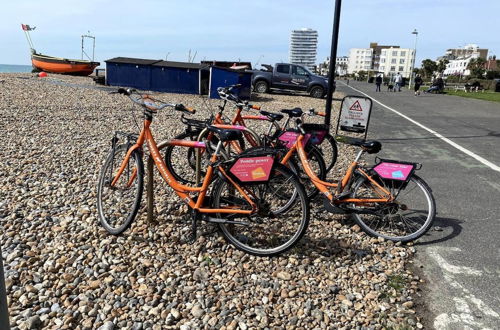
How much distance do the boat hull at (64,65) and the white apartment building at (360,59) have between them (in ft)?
471

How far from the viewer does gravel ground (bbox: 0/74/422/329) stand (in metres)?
2.69

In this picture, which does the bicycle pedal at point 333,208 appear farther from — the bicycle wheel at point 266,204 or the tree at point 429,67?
the tree at point 429,67

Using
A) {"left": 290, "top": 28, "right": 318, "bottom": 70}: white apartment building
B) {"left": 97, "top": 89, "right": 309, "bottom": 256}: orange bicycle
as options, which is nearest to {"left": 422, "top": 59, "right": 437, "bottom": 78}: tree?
{"left": 97, "top": 89, "right": 309, "bottom": 256}: orange bicycle

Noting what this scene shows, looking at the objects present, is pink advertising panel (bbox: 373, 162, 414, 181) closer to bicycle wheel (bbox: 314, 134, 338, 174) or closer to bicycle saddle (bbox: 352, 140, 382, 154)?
bicycle saddle (bbox: 352, 140, 382, 154)

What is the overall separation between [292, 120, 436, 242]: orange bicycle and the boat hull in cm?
3051

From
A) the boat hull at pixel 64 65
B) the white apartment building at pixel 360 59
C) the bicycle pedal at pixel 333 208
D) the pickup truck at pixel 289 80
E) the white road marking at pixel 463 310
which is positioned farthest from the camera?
the white apartment building at pixel 360 59

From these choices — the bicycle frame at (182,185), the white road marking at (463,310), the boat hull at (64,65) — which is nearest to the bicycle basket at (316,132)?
the bicycle frame at (182,185)

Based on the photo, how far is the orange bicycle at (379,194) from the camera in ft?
12.6

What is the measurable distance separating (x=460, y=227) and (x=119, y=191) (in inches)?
142

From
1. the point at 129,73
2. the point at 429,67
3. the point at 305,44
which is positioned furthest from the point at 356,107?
the point at 305,44

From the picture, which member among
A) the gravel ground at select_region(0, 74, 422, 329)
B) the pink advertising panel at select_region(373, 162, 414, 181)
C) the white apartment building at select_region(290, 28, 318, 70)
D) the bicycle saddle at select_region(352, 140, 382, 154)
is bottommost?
the gravel ground at select_region(0, 74, 422, 329)

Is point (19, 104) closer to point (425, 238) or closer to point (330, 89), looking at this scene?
point (330, 89)

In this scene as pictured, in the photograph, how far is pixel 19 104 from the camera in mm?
11359

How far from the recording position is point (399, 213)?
13.9 ft
